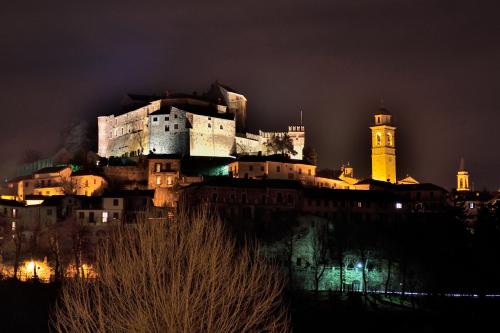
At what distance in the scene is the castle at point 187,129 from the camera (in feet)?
337

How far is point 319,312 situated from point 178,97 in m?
48.1

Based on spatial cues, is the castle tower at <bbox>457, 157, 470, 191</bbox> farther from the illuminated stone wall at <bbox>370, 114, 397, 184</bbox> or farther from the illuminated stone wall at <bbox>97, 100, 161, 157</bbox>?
the illuminated stone wall at <bbox>97, 100, 161, 157</bbox>

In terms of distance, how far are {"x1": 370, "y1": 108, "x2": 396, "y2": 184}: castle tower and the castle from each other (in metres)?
10.6

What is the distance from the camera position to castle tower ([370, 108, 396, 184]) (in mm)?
117500

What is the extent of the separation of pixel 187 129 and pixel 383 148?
29.2 meters

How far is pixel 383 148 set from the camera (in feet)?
392

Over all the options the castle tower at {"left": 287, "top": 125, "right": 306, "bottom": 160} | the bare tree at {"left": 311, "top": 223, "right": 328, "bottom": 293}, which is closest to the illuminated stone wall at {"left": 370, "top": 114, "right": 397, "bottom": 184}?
the castle tower at {"left": 287, "top": 125, "right": 306, "bottom": 160}

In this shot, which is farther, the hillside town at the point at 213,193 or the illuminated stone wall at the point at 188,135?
the illuminated stone wall at the point at 188,135

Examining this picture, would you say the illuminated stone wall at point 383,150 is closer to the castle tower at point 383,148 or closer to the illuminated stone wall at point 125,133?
the castle tower at point 383,148

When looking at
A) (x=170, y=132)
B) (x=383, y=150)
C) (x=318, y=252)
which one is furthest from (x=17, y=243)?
(x=383, y=150)

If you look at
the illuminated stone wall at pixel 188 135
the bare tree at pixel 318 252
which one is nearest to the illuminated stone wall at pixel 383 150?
the illuminated stone wall at pixel 188 135

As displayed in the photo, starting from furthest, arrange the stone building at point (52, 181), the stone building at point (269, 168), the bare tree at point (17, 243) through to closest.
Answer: the stone building at point (52, 181) → the stone building at point (269, 168) → the bare tree at point (17, 243)

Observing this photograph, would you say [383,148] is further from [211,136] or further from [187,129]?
[187,129]

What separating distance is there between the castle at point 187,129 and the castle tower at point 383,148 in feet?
34.8
